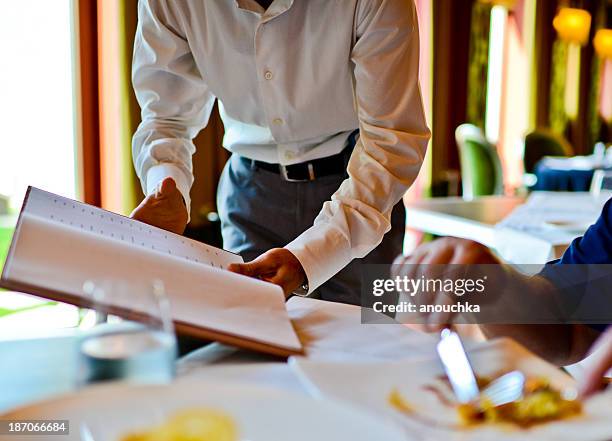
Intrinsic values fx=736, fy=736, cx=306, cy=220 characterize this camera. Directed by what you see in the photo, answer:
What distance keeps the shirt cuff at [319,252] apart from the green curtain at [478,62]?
4588 millimetres

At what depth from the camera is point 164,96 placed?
157cm

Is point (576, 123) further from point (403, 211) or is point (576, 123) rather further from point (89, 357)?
point (89, 357)

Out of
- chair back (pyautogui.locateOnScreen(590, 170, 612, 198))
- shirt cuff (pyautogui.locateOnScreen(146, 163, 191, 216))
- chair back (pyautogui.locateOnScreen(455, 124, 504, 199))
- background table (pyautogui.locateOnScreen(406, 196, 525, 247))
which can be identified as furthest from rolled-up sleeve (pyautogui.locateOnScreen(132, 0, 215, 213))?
chair back (pyautogui.locateOnScreen(455, 124, 504, 199))

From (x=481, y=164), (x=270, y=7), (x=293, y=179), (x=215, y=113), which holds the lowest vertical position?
(x=481, y=164)

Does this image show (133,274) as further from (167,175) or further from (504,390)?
(167,175)

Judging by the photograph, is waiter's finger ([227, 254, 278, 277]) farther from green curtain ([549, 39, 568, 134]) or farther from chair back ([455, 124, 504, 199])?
green curtain ([549, 39, 568, 134])

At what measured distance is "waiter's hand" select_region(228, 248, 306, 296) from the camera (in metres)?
1.01

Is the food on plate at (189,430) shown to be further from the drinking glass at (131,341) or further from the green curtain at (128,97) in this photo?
the green curtain at (128,97)

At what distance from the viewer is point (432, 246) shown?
94 centimetres

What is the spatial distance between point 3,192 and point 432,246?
2.74m

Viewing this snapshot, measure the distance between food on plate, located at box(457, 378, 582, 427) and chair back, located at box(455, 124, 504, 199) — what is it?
12.1 ft

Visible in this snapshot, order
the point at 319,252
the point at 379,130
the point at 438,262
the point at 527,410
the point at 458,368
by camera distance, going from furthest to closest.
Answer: the point at 379,130 → the point at 319,252 → the point at 438,262 → the point at 458,368 → the point at 527,410

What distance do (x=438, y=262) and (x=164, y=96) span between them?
86cm

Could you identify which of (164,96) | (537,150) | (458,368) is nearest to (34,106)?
(164,96)
